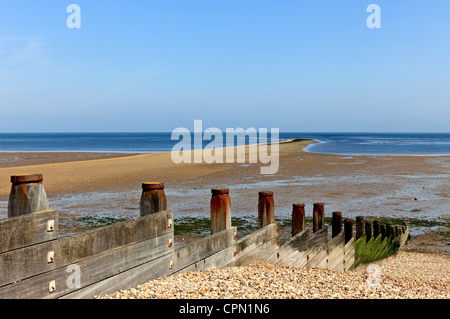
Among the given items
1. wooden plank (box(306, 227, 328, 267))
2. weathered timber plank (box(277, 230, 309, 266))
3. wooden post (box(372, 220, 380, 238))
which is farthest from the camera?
wooden post (box(372, 220, 380, 238))

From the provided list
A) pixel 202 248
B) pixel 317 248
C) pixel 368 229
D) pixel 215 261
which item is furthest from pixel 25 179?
pixel 368 229

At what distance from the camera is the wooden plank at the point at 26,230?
323cm

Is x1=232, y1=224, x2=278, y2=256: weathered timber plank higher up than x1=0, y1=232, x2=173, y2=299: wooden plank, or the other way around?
x1=0, y1=232, x2=173, y2=299: wooden plank

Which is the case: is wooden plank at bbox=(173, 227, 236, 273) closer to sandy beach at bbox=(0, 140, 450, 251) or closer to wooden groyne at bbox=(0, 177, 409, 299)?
wooden groyne at bbox=(0, 177, 409, 299)

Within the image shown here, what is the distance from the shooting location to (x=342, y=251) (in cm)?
891

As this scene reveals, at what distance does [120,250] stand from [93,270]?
0.37 m

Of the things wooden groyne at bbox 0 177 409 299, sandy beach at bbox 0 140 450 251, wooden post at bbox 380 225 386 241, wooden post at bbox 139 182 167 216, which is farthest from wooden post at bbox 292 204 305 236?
sandy beach at bbox 0 140 450 251

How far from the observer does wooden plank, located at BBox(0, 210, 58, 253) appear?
3.23m

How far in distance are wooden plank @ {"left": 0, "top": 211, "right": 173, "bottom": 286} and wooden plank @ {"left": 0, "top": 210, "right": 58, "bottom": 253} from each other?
0.15 ft

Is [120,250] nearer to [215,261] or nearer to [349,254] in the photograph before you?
[215,261]

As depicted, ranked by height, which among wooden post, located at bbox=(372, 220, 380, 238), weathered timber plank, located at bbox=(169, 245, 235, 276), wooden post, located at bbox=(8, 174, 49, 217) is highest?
wooden post, located at bbox=(8, 174, 49, 217)

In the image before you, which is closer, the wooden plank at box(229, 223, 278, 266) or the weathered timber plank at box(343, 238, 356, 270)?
the wooden plank at box(229, 223, 278, 266)

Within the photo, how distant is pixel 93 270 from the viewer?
13.0 ft
